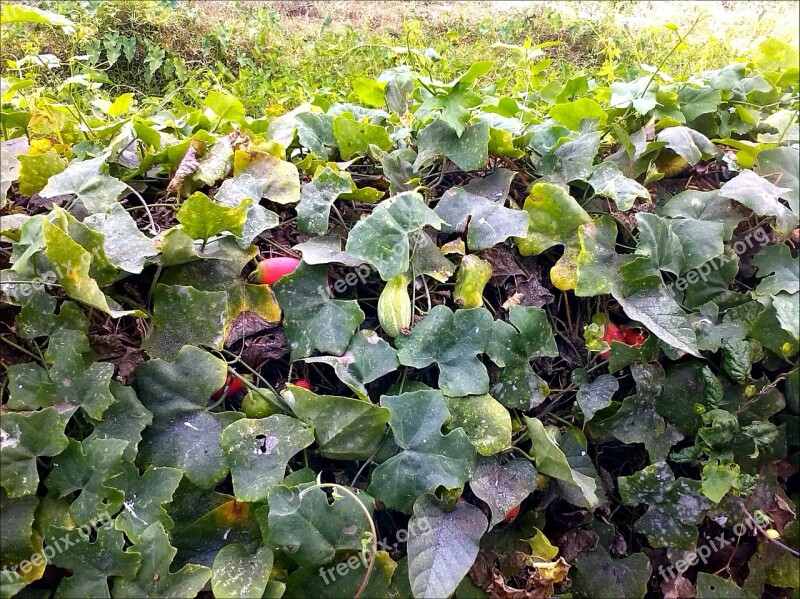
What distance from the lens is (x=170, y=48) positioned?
11.4 ft

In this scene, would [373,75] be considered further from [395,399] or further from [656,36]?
[395,399]

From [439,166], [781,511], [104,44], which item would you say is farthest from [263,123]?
[104,44]

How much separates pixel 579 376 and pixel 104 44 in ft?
10.9

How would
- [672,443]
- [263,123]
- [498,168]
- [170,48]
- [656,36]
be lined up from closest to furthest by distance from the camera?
[672,443]
[498,168]
[263,123]
[656,36]
[170,48]

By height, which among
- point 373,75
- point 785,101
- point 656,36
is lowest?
point 373,75

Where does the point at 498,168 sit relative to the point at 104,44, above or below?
above

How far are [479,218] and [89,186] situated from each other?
0.60 m

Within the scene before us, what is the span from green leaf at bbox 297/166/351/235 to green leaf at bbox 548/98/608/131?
449 millimetres

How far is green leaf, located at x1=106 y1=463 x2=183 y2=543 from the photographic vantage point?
71 cm

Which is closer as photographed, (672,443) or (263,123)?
(672,443)

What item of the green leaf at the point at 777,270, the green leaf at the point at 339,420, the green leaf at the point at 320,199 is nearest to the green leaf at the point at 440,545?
the green leaf at the point at 339,420

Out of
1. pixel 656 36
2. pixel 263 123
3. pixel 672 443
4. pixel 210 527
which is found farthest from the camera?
pixel 656 36

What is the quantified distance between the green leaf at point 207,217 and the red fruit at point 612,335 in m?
0.61

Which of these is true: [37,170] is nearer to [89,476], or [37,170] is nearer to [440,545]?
[89,476]
